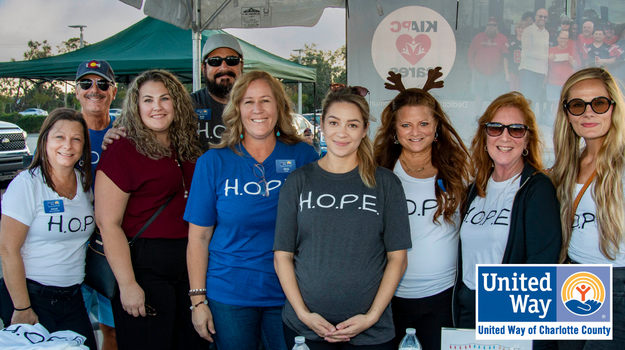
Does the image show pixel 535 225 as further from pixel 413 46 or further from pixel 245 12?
pixel 245 12

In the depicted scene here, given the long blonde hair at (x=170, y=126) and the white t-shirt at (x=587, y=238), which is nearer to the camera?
the white t-shirt at (x=587, y=238)

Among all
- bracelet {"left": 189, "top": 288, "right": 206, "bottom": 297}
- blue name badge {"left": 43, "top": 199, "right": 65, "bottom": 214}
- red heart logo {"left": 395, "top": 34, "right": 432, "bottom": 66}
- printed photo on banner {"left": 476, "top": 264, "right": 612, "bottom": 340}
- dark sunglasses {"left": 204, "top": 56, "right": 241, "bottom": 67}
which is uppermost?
red heart logo {"left": 395, "top": 34, "right": 432, "bottom": 66}

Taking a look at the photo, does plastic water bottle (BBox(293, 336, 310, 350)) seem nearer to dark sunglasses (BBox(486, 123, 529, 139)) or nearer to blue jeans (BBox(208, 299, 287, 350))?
blue jeans (BBox(208, 299, 287, 350))

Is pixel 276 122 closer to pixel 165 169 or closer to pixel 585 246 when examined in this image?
pixel 165 169

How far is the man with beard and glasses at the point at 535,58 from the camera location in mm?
3525

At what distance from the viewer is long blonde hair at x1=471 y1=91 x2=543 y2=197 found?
1904mm

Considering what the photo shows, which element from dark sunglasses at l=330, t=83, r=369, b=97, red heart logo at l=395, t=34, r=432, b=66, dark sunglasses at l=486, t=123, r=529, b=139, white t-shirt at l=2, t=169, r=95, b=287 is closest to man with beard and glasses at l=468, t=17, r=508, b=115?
red heart logo at l=395, t=34, r=432, b=66

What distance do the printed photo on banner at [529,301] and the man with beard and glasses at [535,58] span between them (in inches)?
101

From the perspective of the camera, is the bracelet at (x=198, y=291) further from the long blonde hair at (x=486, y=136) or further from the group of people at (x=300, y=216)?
the long blonde hair at (x=486, y=136)

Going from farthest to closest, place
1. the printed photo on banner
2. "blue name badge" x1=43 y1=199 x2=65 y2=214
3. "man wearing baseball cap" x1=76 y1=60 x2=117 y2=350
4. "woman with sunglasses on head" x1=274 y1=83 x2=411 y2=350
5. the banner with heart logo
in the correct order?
the banner with heart logo
"man wearing baseball cap" x1=76 y1=60 x2=117 y2=350
"blue name badge" x1=43 y1=199 x2=65 y2=214
"woman with sunglasses on head" x1=274 y1=83 x2=411 y2=350
the printed photo on banner

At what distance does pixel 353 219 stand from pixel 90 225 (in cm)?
137

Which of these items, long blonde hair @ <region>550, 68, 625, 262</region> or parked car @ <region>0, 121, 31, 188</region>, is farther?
parked car @ <region>0, 121, 31, 188</region>

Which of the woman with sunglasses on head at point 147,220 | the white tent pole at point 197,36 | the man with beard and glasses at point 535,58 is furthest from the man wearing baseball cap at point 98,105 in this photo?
the man with beard and glasses at point 535,58

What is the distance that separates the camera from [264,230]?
6.10 ft
